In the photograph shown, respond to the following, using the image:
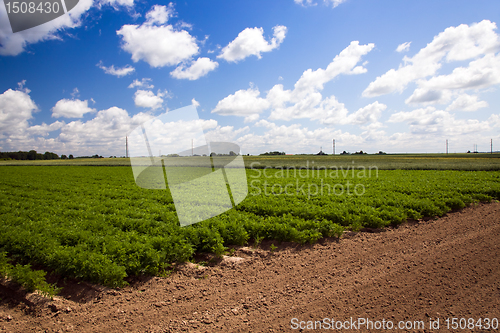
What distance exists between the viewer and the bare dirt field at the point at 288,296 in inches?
166

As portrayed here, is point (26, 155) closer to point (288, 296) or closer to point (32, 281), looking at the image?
point (32, 281)

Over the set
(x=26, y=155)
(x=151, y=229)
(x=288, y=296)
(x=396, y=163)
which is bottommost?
(x=288, y=296)

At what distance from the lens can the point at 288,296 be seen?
4.87 metres

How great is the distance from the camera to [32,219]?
948cm

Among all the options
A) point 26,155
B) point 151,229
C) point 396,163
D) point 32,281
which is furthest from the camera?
point 26,155

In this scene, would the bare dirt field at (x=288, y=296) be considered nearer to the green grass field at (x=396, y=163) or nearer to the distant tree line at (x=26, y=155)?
the green grass field at (x=396, y=163)

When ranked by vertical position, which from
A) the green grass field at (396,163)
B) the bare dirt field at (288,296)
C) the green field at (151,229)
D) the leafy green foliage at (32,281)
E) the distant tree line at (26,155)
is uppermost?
the distant tree line at (26,155)

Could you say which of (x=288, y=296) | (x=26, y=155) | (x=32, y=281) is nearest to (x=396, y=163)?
(x=288, y=296)

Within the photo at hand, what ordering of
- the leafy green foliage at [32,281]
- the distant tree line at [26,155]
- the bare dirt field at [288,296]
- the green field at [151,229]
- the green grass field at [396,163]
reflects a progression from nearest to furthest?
the bare dirt field at [288,296] < the leafy green foliage at [32,281] < the green field at [151,229] < the green grass field at [396,163] < the distant tree line at [26,155]

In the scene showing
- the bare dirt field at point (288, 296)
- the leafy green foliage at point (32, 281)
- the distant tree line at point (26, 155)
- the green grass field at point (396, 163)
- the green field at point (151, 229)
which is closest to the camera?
the bare dirt field at point (288, 296)

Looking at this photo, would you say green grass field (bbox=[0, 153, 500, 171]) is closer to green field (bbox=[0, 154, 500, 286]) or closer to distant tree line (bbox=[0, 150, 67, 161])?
green field (bbox=[0, 154, 500, 286])

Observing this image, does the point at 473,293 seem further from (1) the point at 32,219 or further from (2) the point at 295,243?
(1) the point at 32,219

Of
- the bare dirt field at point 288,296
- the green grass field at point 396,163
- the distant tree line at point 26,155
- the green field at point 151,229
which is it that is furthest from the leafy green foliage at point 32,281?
the distant tree line at point 26,155

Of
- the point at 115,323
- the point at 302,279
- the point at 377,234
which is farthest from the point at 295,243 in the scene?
the point at 115,323
